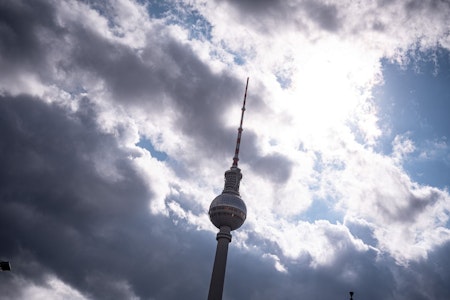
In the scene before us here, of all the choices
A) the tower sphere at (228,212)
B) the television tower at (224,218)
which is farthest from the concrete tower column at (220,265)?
the tower sphere at (228,212)

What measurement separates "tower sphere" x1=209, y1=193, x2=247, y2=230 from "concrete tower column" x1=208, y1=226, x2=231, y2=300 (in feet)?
6.34

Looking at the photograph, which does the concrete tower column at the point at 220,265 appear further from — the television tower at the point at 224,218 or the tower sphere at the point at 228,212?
the tower sphere at the point at 228,212

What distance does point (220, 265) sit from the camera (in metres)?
96.9

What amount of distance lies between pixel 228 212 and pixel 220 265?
1362cm

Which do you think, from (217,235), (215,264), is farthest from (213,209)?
(215,264)

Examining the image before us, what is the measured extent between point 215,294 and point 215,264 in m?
7.70

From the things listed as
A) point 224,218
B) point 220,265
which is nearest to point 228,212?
point 224,218

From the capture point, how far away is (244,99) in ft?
410

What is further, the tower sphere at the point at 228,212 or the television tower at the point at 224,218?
the tower sphere at the point at 228,212

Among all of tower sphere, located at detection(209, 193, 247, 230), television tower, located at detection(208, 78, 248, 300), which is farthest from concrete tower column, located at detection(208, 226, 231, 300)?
tower sphere, located at detection(209, 193, 247, 230)

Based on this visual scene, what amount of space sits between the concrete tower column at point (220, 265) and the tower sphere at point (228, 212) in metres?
1.93

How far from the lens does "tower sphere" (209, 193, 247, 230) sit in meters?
102

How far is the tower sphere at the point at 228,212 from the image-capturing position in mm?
101750

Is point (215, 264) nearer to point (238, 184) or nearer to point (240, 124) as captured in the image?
point (238, 184)
